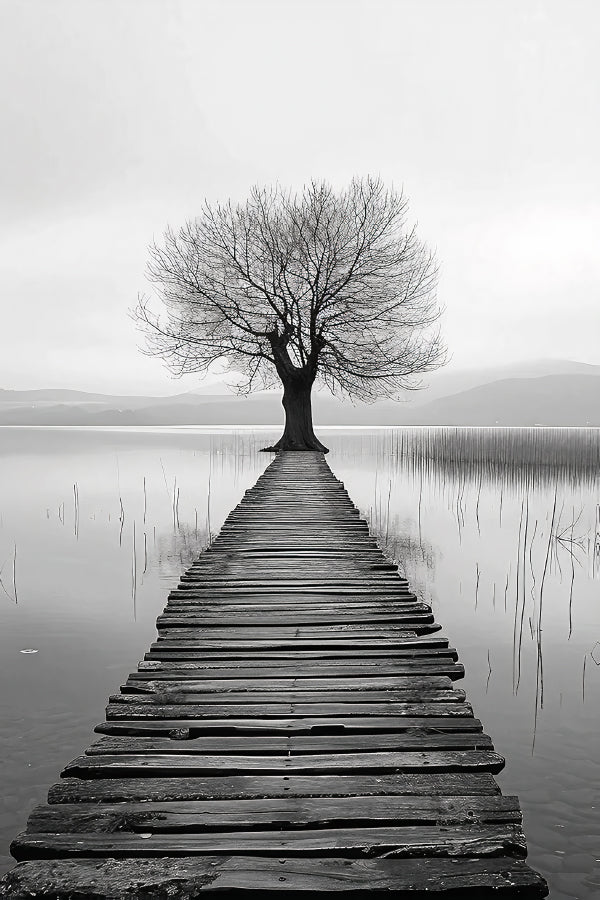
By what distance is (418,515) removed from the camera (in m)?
15.0

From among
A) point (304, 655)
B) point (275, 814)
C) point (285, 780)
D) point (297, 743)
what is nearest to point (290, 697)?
point (297, 743)

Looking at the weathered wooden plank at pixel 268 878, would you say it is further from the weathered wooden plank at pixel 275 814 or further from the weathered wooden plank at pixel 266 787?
the weathered wooden plank at pixel 266 787

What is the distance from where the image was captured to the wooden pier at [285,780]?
204 centimetres

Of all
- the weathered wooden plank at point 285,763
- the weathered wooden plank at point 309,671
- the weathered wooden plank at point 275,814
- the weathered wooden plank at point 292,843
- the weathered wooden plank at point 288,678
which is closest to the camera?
the weathered wooden plank at point 292,843

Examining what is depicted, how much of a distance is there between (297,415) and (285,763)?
2150 centimetres

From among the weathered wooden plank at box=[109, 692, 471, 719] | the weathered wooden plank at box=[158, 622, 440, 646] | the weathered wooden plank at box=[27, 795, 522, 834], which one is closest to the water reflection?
the weathered wooden plank at box=[109, 692, 471, 719]

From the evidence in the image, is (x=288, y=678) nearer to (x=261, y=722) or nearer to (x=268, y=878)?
(x=261, y=722)

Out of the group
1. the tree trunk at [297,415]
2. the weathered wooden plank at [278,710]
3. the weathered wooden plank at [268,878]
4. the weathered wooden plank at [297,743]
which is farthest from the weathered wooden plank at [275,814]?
the tree trunk at [297,415]

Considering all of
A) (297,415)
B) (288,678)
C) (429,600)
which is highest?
(297,415)

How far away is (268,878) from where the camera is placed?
79.1 inches

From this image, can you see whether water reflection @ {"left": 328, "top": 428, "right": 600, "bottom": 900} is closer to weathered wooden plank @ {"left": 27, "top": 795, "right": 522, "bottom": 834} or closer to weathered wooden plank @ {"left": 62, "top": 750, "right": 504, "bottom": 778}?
weathered wooden plank @ {"left": 62, "top": 750, "right": 504, "bottom": 778}

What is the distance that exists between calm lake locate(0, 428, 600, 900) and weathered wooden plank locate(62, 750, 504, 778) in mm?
1035

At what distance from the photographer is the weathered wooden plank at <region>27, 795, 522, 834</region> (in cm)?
229

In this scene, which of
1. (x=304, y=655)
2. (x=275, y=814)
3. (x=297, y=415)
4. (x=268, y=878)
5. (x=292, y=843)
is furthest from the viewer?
(x=297, y=415)
